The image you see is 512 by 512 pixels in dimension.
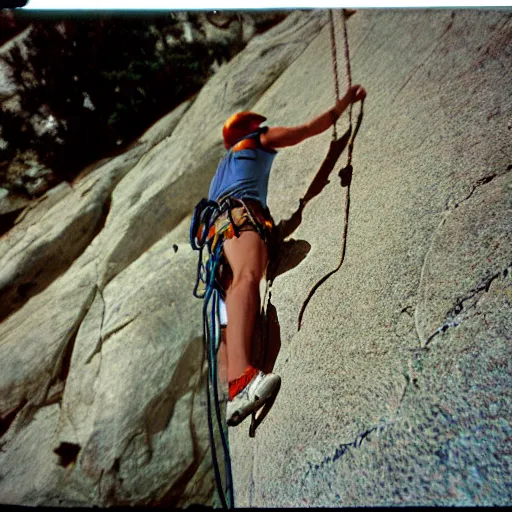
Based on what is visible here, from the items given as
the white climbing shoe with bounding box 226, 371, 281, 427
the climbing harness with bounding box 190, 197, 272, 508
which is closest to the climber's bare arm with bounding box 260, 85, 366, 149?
the climbing harness with bounding box 190, 197, 272, 508

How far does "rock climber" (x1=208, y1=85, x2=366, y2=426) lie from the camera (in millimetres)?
1401

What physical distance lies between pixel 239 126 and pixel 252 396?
1.53m

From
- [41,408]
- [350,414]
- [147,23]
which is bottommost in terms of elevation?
[350,414]

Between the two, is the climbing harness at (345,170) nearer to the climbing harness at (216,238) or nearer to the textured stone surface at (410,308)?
the textured stone surface at (410,308)

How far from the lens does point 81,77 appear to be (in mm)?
2727

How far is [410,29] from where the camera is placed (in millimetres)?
2076

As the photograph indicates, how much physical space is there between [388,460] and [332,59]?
7.78 feet

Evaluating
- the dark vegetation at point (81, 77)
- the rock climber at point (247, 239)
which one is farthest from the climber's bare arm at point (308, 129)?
the dark vegetation at point (81, 77)

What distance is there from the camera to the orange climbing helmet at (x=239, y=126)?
219cm

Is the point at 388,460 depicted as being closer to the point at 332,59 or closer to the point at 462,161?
the point at 462,161

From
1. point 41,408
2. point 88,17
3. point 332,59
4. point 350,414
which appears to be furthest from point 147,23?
point 350,414

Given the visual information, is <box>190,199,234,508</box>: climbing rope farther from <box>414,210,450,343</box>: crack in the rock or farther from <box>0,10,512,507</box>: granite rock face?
<box>414,210,450,343</box>: crack in the rock

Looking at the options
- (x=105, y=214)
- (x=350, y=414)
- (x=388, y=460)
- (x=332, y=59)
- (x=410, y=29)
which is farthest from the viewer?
(x=105, y=214)

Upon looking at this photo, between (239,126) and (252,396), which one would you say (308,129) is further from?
(252,396)
